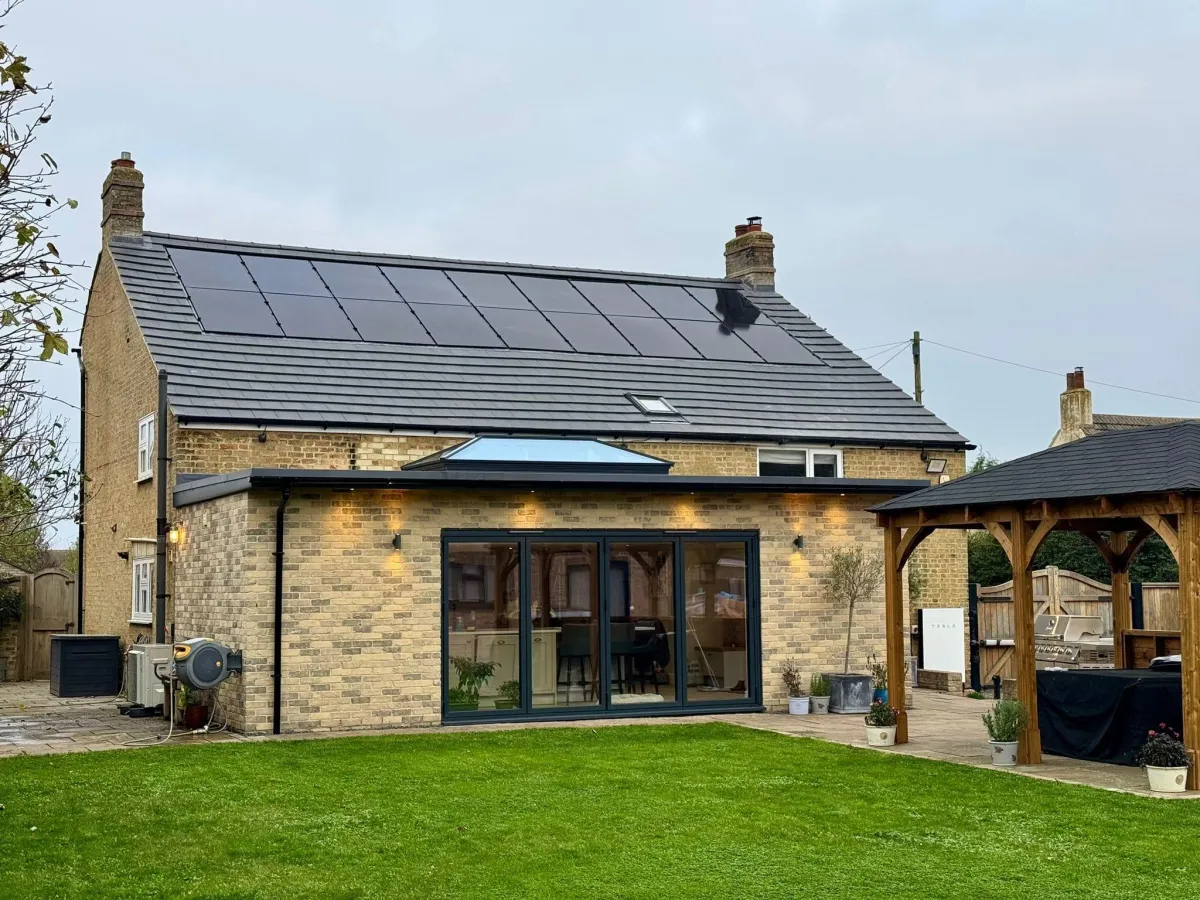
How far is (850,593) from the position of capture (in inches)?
665

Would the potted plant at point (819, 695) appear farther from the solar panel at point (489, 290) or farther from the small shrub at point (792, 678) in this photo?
the solar panel at point (489, 290)

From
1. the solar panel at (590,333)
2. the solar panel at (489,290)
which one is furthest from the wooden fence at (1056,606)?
the solar panel at (489,290)

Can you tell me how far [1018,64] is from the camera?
19.2 m

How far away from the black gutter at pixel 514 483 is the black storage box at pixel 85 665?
3.67m

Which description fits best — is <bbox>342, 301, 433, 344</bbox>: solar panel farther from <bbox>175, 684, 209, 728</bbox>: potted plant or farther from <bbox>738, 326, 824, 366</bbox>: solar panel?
<bbox>175, 684, 209, 728</bbox>: potted plant

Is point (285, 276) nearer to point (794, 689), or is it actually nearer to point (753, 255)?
point (753, 255)

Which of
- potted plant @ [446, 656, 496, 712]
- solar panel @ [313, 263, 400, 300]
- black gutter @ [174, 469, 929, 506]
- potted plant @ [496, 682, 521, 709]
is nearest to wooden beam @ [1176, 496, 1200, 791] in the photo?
black gutter @ [174, 469, 929, 506]

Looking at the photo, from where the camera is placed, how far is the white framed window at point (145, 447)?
18.3 metres

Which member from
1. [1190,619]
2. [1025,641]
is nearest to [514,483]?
[1025,641]

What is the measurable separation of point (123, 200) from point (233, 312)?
3517 millimetres

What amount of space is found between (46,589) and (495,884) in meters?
18.3

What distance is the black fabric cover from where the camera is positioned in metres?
12.0

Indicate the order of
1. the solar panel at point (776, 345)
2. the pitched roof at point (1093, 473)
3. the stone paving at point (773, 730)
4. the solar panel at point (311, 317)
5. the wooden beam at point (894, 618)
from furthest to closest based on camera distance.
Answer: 1. the solar panel at point (776, 345)
2. the solar panel at point (311, 317)
3. the wooden beam at point (894, 618)
4. the stone paving at point (773, 730)
5. the pitched roof at point (1093, 473)

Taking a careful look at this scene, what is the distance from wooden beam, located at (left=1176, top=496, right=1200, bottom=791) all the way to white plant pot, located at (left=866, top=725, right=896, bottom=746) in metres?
3.17
